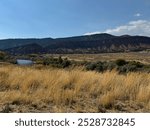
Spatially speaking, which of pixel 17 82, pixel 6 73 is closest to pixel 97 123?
pixel 17 82

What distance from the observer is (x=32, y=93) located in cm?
686

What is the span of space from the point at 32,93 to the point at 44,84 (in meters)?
0.85

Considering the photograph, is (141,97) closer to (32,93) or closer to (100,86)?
(100,86)

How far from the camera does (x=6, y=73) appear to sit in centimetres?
938

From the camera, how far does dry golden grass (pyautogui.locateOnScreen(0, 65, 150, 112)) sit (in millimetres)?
5964

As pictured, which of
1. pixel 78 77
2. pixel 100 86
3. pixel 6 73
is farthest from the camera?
pixel 6 73

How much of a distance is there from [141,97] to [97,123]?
2167 mm

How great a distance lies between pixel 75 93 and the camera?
22.6ft

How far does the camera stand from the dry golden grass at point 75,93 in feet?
19.6

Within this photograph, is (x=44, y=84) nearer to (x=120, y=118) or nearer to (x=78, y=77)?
(x=78, y=77)

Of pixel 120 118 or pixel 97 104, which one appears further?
pixel 97 104

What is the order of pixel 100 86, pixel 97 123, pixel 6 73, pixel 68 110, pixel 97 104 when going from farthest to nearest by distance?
pixel 6 73 → pixel 100 86 → pixel 97 104 → pixel 68 110 → pixel 97 123

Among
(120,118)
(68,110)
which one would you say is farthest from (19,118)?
(120,118)

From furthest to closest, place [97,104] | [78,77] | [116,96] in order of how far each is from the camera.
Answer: [78,77]
[116,96]
[97,104]
